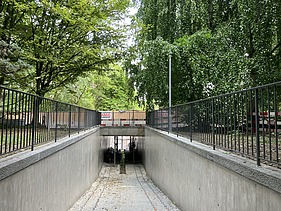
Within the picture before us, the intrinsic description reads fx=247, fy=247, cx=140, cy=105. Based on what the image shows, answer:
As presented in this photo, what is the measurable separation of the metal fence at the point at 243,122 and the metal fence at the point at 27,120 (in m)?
3.26

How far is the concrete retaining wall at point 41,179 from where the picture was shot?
322 cm

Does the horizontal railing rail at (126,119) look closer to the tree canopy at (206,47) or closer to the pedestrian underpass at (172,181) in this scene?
the tree canopy at (206,47)

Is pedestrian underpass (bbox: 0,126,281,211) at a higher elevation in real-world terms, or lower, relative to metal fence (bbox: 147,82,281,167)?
lower

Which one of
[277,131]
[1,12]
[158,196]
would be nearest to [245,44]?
[158,196]

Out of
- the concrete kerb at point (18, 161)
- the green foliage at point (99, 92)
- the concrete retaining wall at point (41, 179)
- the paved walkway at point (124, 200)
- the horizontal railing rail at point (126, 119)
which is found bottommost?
the paved walkway at point (124, 200)

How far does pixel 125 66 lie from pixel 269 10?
886 cm

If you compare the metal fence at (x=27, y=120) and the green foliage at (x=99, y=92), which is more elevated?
the green foliage at (x=99, y=92)

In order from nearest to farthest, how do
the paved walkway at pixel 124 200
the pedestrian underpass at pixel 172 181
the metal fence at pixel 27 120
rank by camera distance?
the pedestrian underpass at pixel 172 181 < the metal fence at pixel 27 120 < the paved walkway at pixel 124 200

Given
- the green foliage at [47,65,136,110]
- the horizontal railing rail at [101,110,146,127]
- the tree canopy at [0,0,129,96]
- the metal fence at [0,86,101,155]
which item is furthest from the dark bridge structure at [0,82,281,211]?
the horizontal railing rail at [101,110,146,127]

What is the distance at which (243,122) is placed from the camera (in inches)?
146

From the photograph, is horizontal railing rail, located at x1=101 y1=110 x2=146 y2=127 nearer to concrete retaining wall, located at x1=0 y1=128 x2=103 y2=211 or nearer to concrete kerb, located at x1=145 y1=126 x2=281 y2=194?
concrete retaining wall, located at x1=0 y1=128 x2=103 y2=211

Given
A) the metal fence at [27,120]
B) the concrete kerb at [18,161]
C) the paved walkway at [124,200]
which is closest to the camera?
the concrete kerb at [18,161]

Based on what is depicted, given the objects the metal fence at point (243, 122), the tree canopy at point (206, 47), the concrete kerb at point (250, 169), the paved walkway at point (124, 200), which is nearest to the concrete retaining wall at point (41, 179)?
the paved walkway at point (124, 200)

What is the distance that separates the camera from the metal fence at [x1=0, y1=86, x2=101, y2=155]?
3.55 meters
